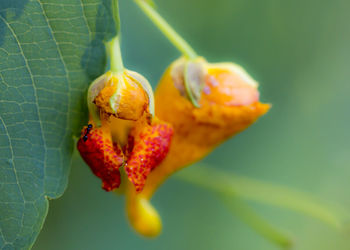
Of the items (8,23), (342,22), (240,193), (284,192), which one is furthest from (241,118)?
(342,22)

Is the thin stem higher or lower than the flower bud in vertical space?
higher

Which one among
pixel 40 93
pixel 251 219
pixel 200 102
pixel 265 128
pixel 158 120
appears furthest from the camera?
pixel 265 128

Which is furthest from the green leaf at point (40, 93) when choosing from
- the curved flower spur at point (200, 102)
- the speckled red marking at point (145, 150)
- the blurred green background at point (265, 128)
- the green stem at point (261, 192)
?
the blurred green background at point (265, 128)

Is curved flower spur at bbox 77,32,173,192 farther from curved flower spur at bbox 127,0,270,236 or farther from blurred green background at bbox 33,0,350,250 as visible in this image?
blurred green background at bbox 33,0,350,250

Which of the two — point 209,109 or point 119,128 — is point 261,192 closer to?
point 209,109

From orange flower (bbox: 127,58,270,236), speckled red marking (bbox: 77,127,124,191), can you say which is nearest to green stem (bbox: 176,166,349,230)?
orange flower (bbox: 127,58,270,236)

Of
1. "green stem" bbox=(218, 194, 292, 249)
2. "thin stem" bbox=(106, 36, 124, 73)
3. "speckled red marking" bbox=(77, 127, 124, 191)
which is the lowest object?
"green stem" bbox=(218, 194, 292, 249)

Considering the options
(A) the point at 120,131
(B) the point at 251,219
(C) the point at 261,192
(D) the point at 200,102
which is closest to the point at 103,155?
(A) the point at 120,131
